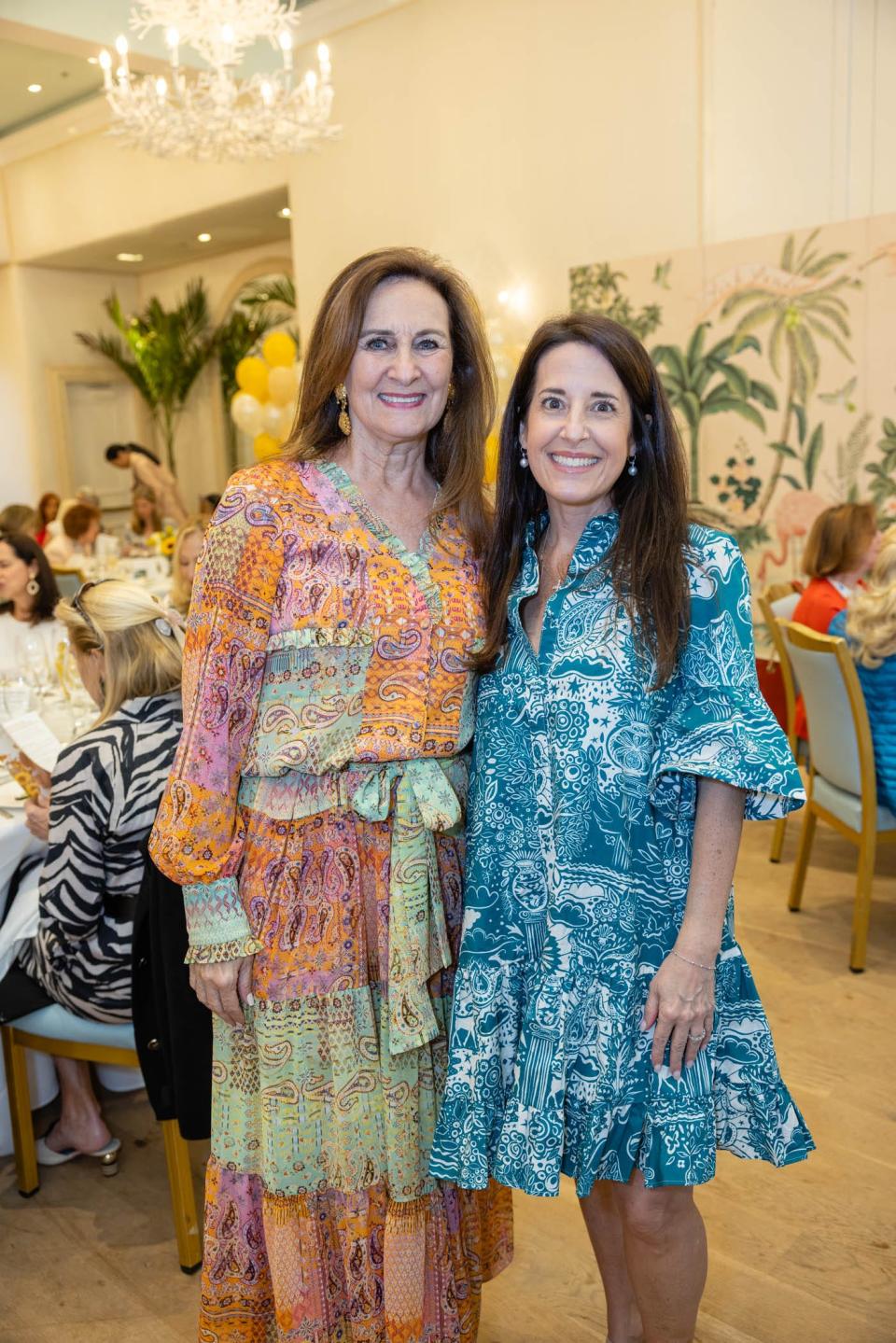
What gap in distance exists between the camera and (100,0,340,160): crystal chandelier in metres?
6.00

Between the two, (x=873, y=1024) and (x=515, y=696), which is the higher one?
(x=515, y=696)

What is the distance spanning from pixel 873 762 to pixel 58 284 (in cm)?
1087

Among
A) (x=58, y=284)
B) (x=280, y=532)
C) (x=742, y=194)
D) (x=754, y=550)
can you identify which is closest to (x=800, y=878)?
(x=754, y=550)

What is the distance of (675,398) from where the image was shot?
235 inches

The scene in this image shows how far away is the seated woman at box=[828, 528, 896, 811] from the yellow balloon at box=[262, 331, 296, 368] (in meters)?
5.63

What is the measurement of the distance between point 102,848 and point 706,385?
4.46 meters

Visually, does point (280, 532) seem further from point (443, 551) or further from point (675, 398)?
point (675, 398)

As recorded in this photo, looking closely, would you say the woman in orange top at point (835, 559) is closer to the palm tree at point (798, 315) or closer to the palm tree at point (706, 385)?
the palm tree at point (798, 315)

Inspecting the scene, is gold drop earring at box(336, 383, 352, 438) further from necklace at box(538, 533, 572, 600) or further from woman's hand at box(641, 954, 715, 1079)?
woman's hand at box(641, 954, 715, 1079)

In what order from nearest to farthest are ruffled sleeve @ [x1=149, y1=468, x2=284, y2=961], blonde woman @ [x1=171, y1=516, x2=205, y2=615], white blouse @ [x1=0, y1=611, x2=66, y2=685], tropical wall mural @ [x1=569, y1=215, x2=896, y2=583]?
1. ruffled sleeve @ [x1=149, y1=468, x2=284, y2=961]
2. white blouse @ [x1=0, y1=611, x2=66, y2=685]
3. blonde woman @ [x1=171, y1=516, x2=205, y2=615]
4. tropical wall mural @ [x1=569, y1=215, x2=896, y2=583]

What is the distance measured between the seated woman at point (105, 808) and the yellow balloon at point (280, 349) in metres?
6.14

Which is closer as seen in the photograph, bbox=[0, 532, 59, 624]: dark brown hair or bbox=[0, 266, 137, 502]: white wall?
bbox=[0, 532, 59, 624]: dark brown hair

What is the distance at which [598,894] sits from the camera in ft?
5.10

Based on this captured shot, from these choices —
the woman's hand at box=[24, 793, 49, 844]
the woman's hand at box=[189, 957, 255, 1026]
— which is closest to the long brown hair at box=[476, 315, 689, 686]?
the woman's hand at box=[189, 957, 255, 1026]
